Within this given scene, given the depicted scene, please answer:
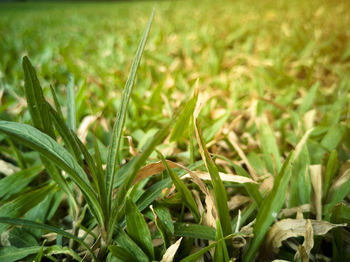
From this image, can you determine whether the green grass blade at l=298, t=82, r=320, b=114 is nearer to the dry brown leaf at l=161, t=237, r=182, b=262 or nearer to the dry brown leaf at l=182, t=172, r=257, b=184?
the dry brown leaf at l=182, t=172, r=257, b=184

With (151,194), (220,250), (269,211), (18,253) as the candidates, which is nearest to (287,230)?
(269,211)

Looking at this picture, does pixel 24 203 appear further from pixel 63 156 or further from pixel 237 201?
pixel 237 201

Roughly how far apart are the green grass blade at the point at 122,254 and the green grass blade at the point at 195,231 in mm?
95

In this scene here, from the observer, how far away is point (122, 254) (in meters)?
0.46

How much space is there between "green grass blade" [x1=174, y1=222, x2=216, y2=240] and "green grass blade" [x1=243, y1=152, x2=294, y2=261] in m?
0.08

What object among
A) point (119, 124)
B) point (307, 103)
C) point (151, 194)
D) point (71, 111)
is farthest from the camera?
point (307, 103)

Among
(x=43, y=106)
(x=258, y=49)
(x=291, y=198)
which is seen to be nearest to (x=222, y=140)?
(x=291, y=198)

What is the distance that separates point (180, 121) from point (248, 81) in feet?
2.81

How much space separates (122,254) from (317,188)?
0.47m

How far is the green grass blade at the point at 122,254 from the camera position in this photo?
442mm

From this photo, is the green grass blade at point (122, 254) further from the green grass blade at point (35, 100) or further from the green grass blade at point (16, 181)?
the green grass blade at point (16, 181)

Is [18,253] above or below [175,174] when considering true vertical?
below

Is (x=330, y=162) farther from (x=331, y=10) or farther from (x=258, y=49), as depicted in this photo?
(x=331, y=10)

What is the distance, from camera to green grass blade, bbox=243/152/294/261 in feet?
1.67
